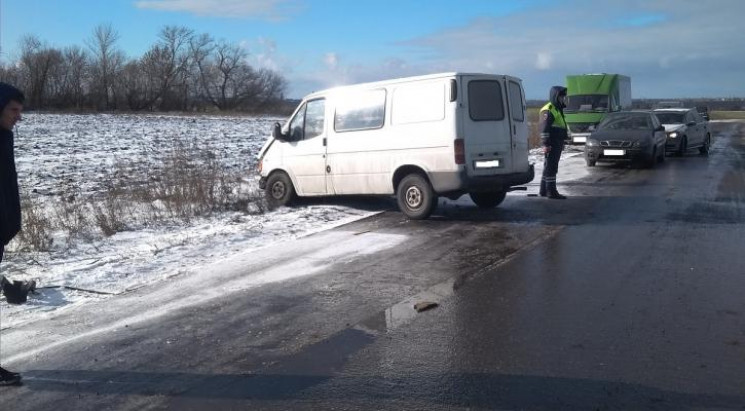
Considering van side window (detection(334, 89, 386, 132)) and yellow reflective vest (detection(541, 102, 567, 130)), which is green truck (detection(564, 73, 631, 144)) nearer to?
yellow reflective vest (detection(541, 102, 567, 130))

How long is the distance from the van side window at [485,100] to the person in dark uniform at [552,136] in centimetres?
272

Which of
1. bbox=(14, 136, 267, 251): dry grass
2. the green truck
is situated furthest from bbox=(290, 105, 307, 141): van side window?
the green truck

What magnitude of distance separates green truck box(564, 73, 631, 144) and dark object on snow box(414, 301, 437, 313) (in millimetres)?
23390

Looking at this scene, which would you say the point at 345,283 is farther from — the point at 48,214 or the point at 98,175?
the point at 98,175

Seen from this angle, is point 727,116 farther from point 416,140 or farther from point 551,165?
point 416,140

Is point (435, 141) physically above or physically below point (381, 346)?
above

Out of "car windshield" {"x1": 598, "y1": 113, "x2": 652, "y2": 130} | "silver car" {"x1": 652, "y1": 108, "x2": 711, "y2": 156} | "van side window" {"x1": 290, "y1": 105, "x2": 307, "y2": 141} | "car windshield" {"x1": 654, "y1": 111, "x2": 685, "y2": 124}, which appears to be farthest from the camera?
"car windshield" {"x1": 654, "y1": 111, "x2": 685, "y2": 124}

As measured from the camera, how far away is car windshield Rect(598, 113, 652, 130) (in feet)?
66.7

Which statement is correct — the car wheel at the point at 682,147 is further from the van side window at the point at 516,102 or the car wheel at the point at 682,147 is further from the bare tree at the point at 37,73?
the bare tree at the point at 37,73

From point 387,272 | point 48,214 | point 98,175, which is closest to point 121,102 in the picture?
point 98,175

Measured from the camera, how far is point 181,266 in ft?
26.1

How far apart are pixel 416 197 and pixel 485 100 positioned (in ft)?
5.99

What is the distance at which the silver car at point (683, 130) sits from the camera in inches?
927

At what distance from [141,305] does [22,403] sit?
86.2 inches
